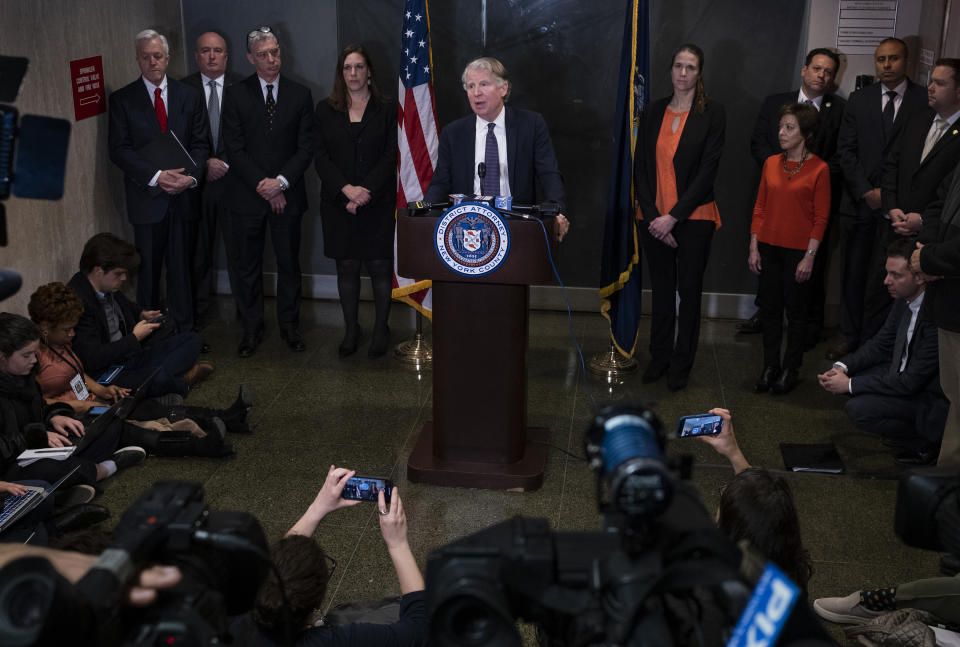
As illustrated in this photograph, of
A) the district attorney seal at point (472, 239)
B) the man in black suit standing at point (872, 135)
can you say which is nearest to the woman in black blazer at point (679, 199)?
the man in black suit standing at point (872, 135)

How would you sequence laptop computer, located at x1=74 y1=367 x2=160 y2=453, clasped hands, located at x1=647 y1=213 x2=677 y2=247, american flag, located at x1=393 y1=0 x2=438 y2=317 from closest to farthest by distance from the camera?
laptop computer, located at x1=74 y1=367 x2=160 y2=453
clasped hands, located at x1=647 y1=213 x2=677 y2=247
american flag, located at x1=393 y1=0 x2=438 y2=317

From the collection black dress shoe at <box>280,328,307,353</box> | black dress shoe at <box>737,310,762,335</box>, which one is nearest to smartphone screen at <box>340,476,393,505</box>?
black dress shoe at <box>280,328,307,353</box>

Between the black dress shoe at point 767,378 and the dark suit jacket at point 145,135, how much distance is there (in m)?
3.34

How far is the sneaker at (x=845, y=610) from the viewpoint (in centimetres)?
313

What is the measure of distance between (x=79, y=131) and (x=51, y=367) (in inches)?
69.6

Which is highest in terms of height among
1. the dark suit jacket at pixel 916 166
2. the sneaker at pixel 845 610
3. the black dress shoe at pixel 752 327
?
the dark suit jacket at pixel 916 166

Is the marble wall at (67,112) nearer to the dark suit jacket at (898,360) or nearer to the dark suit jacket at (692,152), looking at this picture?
the dark suit jacket at (692,152)

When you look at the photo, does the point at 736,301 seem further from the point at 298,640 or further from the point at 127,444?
the point at 298,640

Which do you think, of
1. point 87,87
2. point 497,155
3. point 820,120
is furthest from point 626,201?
point 87,87

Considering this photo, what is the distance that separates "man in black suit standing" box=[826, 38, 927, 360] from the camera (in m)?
5.23

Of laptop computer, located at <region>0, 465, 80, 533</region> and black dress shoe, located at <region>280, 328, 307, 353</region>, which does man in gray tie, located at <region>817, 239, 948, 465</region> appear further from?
laptop computer, located at <region>0, 465, 80, 533</region>

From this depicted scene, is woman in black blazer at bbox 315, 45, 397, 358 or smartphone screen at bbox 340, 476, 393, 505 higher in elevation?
woman in black blazer at bbox 315, 45, 397, 358

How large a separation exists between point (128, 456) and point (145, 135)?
2.13 m

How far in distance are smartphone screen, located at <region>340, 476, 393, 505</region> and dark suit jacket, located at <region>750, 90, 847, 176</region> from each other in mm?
3781
